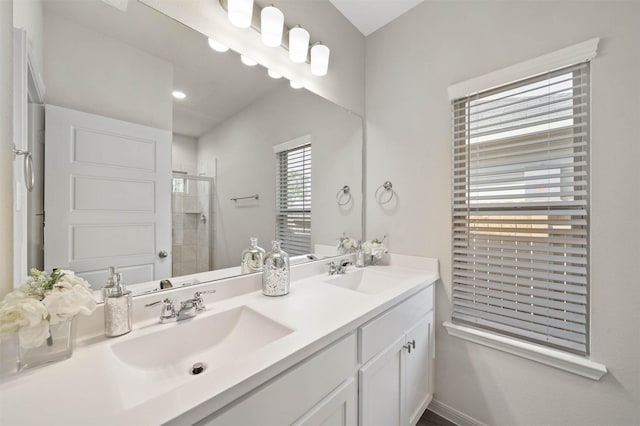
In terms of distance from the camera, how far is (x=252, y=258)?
4.08 ft

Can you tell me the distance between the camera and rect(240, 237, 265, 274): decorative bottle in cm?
122

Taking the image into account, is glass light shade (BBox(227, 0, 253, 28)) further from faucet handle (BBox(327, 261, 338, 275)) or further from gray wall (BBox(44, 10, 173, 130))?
faucet handle (BBox(327, 261, 338, 275))

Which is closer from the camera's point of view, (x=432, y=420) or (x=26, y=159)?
(x=26, y=159)

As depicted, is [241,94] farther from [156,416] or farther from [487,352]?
[487,352]

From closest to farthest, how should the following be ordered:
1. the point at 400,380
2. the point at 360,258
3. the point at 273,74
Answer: the point at 400,380 → the point at 273,74 → the point at 360,258

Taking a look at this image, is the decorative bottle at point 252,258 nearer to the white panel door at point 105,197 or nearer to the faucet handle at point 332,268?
the white panel door at point 105,197

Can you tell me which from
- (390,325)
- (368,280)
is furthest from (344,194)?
(390,325)

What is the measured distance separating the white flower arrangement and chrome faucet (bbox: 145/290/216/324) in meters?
0.25

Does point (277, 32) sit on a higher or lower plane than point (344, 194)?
higher

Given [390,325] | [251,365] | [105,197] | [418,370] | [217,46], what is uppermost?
[217,46]

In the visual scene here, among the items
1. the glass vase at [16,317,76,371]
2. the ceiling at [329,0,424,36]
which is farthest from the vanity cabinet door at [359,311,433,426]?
the ceiling at [329,0,424,36]

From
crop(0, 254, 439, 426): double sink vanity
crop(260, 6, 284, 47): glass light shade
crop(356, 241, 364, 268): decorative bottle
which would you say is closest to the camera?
crop(0, 254, 439, 426): double sink vanity

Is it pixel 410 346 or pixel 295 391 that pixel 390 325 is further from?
pixel 295 391

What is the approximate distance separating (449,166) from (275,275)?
1.18m
